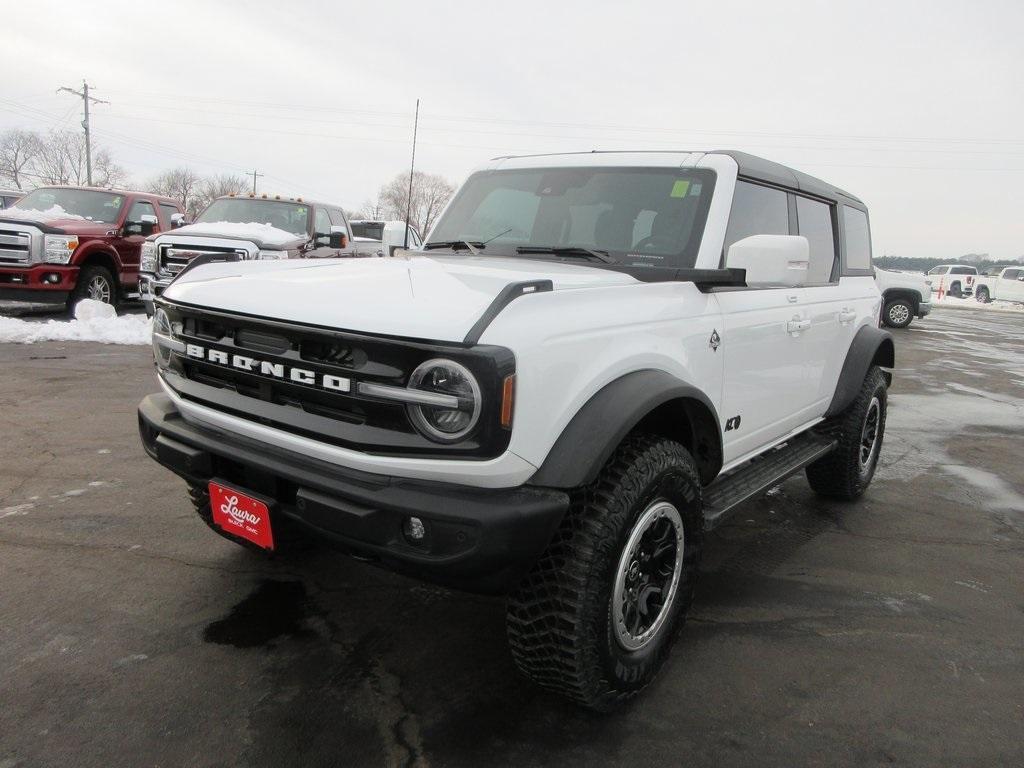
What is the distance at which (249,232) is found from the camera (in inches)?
371

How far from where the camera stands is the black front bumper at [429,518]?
75.3 inches

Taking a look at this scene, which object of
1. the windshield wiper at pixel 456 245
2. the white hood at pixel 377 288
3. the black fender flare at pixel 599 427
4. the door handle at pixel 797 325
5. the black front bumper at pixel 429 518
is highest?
the windshield wiper at pixel 456 245

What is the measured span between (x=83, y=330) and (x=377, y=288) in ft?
28.3

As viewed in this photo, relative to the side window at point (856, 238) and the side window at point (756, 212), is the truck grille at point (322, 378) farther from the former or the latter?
the side window at point (856, 238)

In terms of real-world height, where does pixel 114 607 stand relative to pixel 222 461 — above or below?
below

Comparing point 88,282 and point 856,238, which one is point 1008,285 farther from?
point 88,282

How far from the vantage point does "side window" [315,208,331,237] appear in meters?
10.6

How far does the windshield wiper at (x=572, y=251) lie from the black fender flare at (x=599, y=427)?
766mm

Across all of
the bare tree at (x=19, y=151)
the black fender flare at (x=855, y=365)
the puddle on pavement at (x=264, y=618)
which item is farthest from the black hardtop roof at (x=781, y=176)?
the bare tree at (x=19, y=151)

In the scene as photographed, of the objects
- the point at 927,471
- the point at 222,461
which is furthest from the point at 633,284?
the point at 927,471

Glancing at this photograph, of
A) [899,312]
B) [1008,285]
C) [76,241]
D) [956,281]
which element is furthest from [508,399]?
[956,281]

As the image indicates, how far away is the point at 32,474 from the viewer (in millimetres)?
4242

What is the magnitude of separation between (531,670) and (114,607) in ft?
5.69

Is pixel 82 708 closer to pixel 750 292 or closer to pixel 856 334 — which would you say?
pixel 750 292
